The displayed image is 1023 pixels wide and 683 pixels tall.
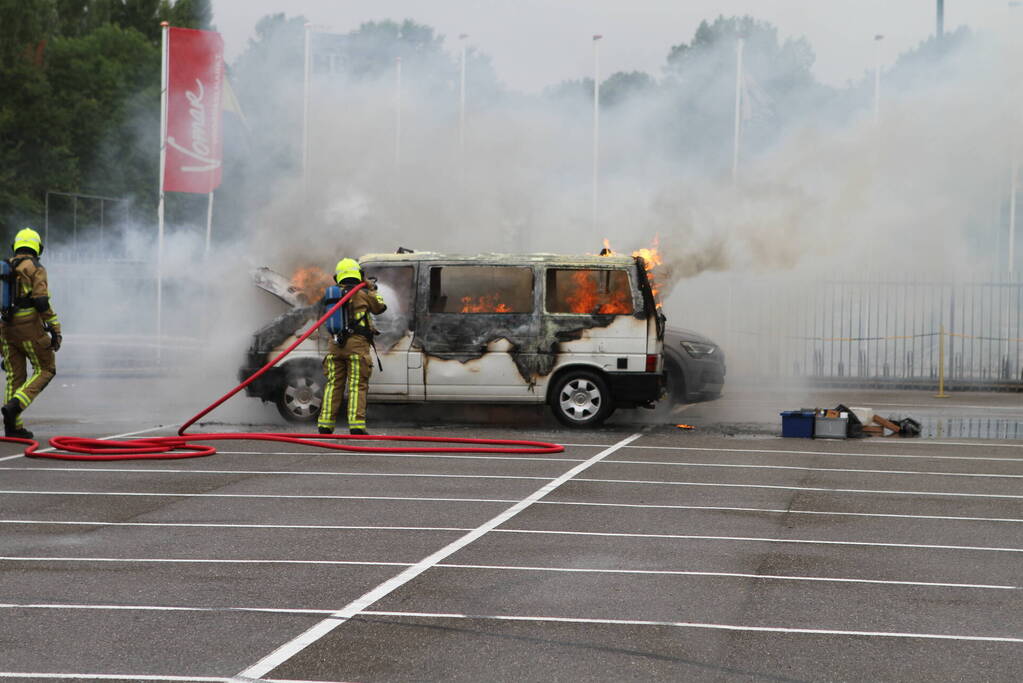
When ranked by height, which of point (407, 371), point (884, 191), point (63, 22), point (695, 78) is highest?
point (63, 22)

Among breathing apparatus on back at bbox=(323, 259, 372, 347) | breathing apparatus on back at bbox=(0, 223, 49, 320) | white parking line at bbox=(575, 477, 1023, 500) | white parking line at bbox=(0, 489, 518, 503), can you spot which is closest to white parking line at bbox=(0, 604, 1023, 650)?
white parking line at bbox=(0, 489, 518, 503)

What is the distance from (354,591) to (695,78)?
955 inches

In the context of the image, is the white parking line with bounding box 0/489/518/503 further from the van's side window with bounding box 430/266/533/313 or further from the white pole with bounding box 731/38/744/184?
the white pole with bounding box 731/38/744/184

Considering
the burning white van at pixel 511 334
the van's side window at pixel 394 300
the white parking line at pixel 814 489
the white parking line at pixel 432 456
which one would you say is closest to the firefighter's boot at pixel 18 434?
the white parking line at pixel 432 456

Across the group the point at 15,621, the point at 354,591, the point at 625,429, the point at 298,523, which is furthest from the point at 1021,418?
the point at 15,621

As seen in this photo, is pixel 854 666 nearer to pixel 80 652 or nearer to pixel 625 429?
pixel 80 652

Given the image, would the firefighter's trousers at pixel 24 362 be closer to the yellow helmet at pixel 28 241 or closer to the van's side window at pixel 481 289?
the yellow helmet at pixel 28 241

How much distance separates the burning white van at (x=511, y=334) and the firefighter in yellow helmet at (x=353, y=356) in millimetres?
801

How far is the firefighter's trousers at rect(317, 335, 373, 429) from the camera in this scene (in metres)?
13.4

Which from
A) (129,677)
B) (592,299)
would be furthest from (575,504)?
(592,299)

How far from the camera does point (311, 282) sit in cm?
1819

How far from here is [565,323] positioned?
14.2 meters

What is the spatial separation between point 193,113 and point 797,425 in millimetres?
14621

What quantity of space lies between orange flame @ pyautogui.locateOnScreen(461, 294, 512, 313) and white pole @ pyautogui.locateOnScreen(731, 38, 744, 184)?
29.1ft
